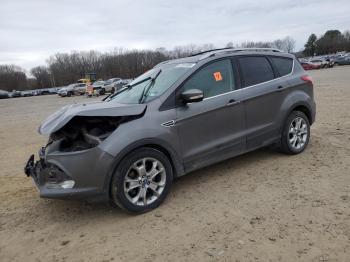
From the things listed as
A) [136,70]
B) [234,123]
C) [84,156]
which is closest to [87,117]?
[84,156]

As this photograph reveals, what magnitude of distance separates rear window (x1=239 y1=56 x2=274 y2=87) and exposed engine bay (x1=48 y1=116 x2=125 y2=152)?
2.02m

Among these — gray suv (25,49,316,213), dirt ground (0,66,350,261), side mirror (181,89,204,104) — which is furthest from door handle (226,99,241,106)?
dirt ground (0,66,350,261)

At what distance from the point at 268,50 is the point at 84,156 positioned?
3569mm

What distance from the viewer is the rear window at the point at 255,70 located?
493 cm

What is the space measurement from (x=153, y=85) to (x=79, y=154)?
156 cm

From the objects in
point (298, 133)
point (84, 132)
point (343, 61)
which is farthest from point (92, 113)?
point (343, 61)

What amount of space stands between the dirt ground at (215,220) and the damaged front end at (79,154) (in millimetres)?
494

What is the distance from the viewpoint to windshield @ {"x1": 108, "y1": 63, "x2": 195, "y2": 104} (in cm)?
438

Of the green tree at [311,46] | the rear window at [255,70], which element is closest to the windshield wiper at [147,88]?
the rear window at [255,70]

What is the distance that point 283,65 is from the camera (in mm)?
5496

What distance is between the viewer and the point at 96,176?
11.9 feet

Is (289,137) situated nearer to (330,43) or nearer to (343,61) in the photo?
(343,61)

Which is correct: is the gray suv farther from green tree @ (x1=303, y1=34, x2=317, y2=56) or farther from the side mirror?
green tree @ (x1=303, y1=34, x2=317, y2=56)

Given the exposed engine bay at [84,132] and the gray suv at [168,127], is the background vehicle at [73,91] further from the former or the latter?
the exposed engine bay at [84,132]
